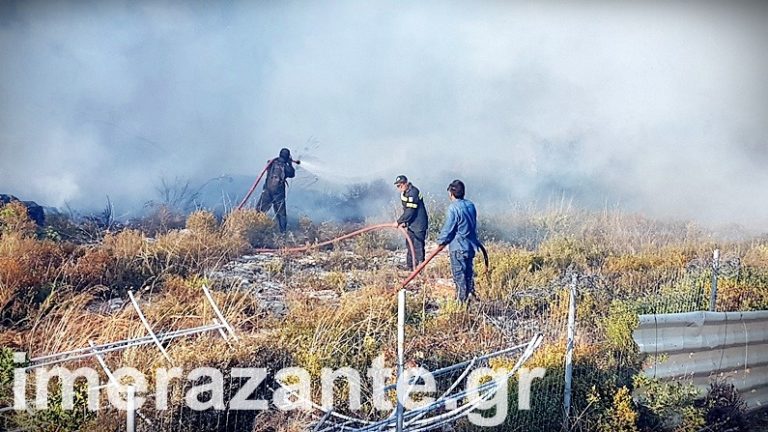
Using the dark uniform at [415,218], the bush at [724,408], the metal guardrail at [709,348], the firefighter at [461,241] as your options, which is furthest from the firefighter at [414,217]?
the bush at [724,408]

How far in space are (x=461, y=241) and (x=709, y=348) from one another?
2.03 metres

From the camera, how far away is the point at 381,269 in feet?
22.1

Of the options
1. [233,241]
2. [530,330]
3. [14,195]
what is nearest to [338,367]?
[530,330]

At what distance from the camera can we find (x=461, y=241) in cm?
550

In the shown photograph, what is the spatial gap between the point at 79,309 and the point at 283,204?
12.9 feet

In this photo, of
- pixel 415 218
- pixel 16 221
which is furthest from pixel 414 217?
pixel 16 221

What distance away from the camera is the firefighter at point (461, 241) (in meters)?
5.47

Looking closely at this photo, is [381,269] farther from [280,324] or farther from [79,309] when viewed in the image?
[79,309]

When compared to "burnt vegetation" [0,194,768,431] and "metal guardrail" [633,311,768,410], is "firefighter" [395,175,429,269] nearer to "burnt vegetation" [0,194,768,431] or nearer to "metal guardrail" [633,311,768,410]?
"burnt vegetation" [0,194,768,431]

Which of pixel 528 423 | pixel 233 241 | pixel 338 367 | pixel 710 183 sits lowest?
pixel 528 423

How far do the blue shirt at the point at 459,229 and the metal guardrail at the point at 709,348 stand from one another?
64.1 inches

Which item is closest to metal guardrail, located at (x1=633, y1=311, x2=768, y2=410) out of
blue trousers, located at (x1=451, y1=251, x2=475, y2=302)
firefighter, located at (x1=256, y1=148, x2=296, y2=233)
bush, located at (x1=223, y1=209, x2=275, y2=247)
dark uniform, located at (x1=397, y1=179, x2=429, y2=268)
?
blue trousers, located at (x1=451, y1=251, x2=475, y2=302)

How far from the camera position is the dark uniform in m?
6.64

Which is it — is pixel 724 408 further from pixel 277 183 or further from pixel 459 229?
pixel 277 183
